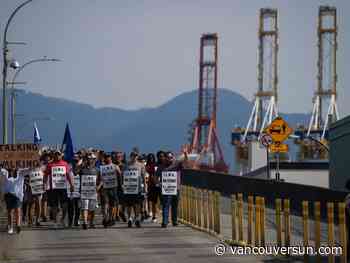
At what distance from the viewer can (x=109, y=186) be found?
23797mm

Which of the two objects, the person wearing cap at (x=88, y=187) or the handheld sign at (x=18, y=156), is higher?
the handheld sign at (x=18, y=156)

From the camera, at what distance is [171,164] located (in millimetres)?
24562

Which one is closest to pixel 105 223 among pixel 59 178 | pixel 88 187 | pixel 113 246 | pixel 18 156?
pixel 88 187

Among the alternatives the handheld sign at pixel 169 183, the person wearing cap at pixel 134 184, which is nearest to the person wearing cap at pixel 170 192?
the handheld sign at pixel 169 183

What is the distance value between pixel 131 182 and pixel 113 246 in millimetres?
4934

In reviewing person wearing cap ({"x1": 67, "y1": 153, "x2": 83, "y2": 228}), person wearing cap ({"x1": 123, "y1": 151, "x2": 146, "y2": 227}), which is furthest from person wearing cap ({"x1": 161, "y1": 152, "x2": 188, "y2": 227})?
person wearing cap ({"x1": 67, "y1": 153, "x2": 83, "y2": 228})

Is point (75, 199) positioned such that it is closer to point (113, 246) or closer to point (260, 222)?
point (113, 246)

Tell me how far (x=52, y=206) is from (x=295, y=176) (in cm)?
4029

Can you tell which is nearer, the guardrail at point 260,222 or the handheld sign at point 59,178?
the guardrail at point 260,222

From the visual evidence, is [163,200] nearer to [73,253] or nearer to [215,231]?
[215,231]

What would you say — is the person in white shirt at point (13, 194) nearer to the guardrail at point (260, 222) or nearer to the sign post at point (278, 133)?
the guardrail at point (260, 222)

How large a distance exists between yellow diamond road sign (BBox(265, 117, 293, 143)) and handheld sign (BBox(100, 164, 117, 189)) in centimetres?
1320

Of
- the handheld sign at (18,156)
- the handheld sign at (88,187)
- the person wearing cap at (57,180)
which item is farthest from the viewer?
the handheld sign at (18,156)

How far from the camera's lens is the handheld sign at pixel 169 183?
2365cm
